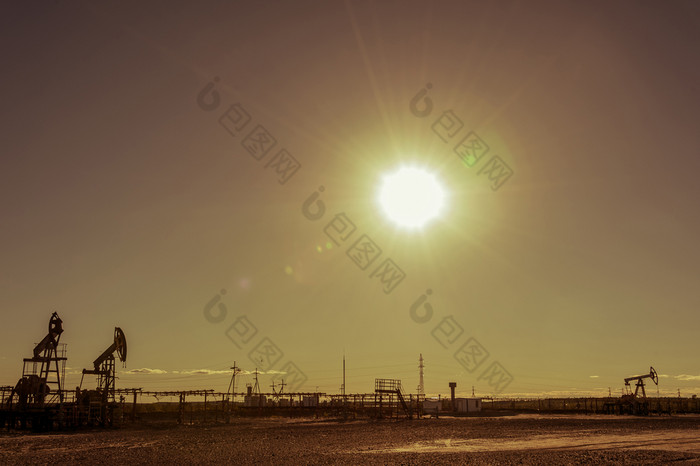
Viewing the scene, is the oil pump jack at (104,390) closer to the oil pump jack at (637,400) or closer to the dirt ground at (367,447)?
the dirt ground at (367,447)

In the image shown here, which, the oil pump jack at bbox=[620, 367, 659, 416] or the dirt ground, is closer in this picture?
the dirt ground

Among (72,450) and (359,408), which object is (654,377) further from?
(72,450)

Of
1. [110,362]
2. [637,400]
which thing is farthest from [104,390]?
[637,400]

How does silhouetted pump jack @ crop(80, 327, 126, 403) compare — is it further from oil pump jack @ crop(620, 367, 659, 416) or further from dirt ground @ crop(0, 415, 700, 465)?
oil pump jack @ crop(620, 367, 659, 416)

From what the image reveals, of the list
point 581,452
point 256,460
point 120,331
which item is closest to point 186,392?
point 120,331

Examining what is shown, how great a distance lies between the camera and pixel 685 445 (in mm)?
23906

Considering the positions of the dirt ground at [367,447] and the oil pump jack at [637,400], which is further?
the oil pump jack at [637,400]

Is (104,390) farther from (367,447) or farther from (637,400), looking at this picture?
(637,400)

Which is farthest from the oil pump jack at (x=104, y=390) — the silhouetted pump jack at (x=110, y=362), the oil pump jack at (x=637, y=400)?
the oil pump jack at (x=637, y=400)

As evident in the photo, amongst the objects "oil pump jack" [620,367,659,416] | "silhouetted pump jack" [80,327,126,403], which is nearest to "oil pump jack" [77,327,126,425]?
"silhouetted pump jack" [80,327,126,403]

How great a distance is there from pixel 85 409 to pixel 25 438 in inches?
347

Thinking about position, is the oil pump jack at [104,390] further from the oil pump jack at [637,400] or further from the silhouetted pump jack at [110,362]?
the oil pump jack at [637,400]

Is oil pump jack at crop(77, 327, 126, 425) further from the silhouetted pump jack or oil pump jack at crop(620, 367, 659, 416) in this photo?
oil pump jack at crop(620, 367, 659, 416)

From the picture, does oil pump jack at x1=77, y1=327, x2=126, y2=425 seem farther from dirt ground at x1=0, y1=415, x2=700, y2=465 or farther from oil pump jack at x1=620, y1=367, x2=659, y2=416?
oil pump jack at x1=620, y1=367, x2=659, y2=416
